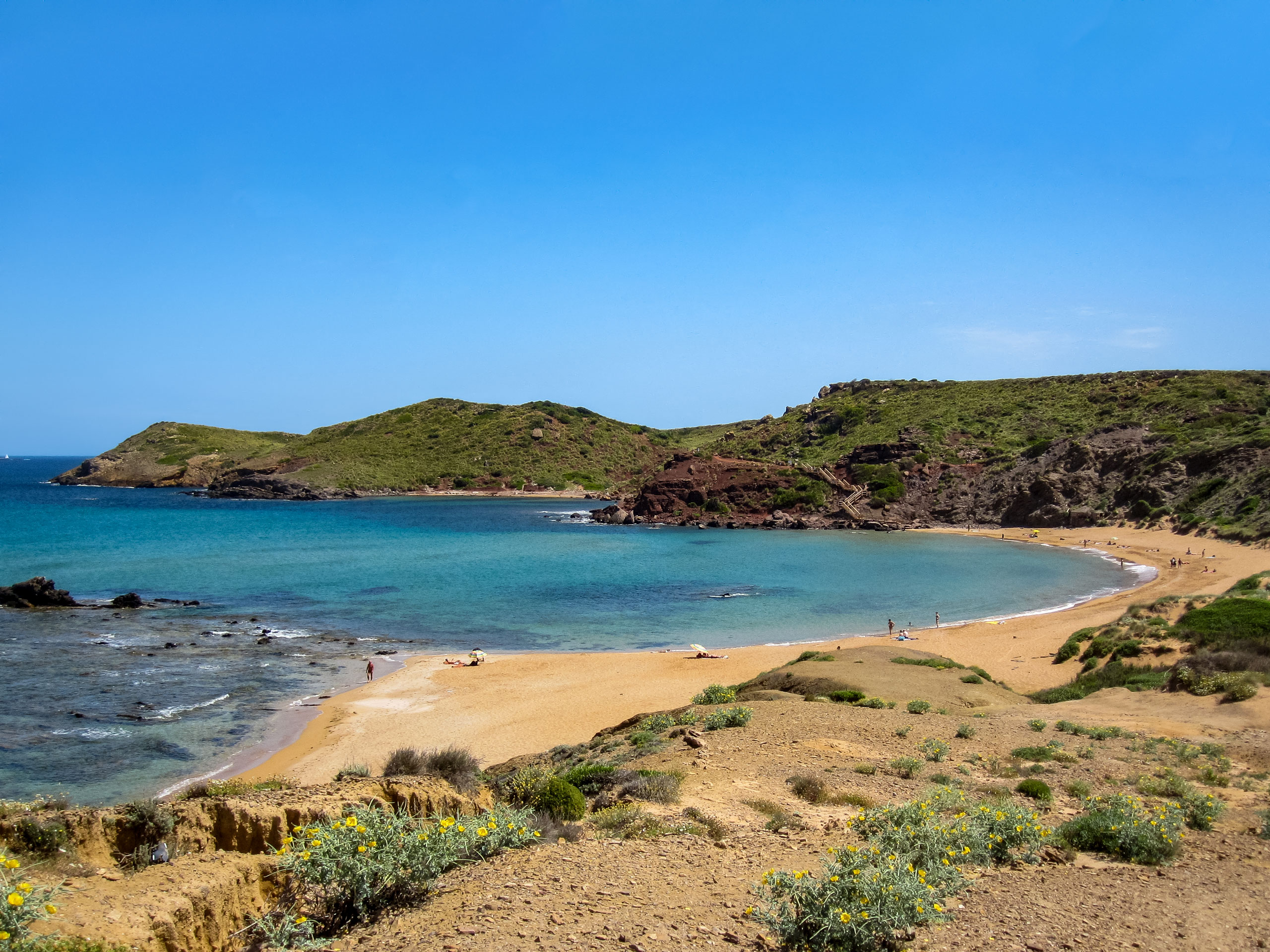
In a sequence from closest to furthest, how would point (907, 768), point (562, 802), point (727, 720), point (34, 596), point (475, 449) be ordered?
point (562, 802) < point (907, 768) < point (727, 720) < point (34, 596) < point (475, 449)

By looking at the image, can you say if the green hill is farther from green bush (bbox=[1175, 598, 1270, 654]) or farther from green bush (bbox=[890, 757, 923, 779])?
green bush (bbox=[890, 757, 923, 779])

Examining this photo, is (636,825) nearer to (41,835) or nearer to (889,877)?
(889,877)

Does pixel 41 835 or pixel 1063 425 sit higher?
pixel 1063 425

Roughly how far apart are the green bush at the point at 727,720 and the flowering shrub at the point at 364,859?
25.3 feet

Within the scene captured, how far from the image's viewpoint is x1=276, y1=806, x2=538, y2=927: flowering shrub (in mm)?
5668

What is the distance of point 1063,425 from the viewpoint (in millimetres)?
82312

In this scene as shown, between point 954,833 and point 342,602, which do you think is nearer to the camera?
point 954,833

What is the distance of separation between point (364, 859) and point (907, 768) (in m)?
8.05

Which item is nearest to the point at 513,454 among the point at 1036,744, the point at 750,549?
the point at 750,549

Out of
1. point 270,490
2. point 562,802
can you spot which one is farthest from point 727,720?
point 270,490

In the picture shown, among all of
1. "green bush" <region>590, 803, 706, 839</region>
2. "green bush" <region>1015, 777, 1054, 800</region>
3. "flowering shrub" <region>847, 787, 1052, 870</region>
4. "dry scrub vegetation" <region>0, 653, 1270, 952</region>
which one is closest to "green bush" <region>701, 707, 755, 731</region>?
"dry scrub vegetation" <region>0, 653, 1270, 952</region>

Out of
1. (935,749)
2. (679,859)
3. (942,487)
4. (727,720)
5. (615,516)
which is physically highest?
(942,487)

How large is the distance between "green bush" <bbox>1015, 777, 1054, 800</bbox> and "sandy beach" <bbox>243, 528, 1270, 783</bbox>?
1024cm

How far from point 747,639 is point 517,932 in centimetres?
2510
